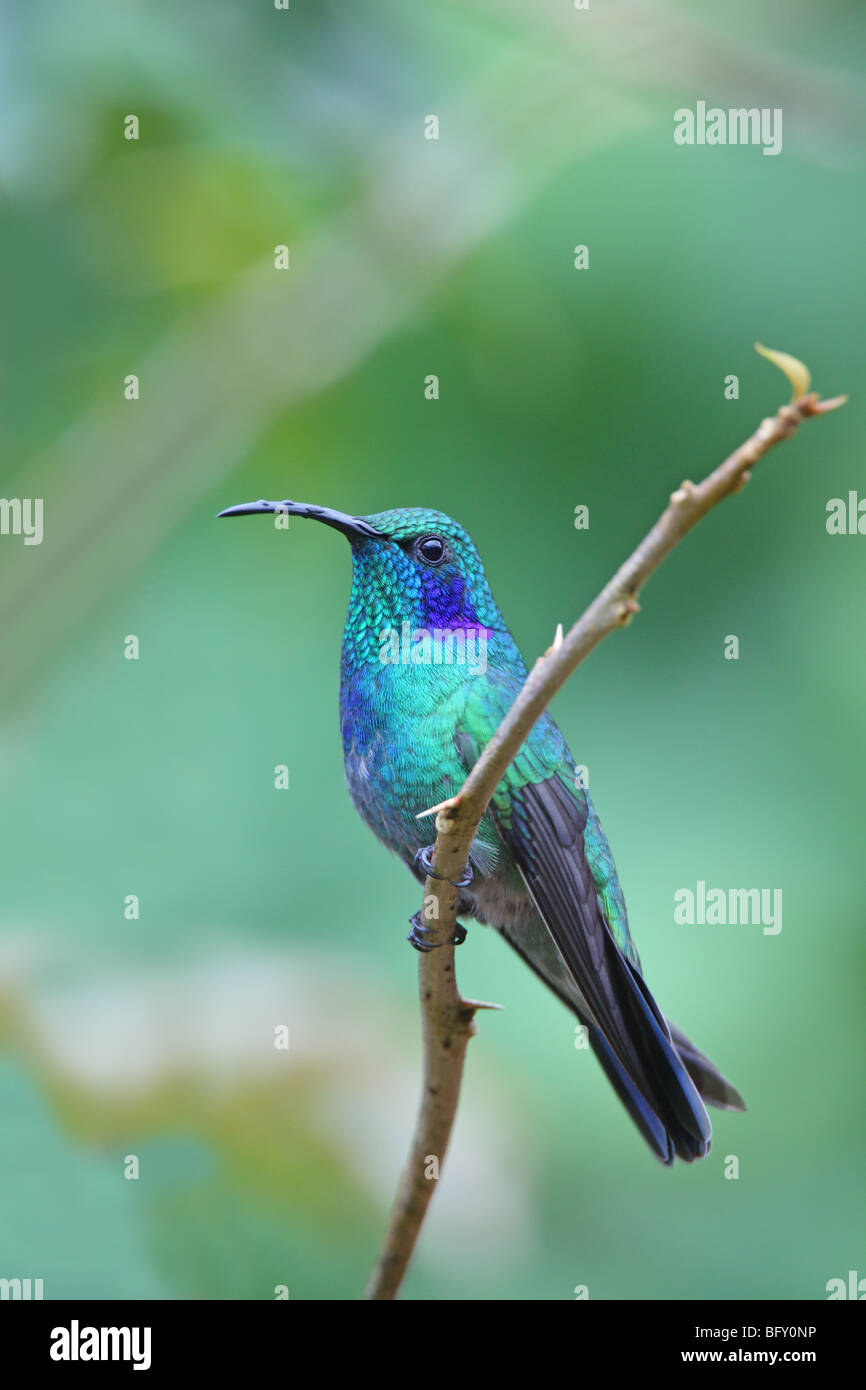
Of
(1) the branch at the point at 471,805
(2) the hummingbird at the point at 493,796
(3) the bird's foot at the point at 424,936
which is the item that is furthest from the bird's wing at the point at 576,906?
(1) the branch at the point at 471,805

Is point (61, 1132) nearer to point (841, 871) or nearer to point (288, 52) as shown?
point (841, 871)

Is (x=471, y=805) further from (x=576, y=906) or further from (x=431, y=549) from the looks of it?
(x=431, y=549)

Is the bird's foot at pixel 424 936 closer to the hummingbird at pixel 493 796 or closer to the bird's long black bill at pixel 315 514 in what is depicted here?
the hummingbird at pixel 493 796

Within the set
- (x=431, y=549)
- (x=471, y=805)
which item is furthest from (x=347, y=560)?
(x=471, y=805)

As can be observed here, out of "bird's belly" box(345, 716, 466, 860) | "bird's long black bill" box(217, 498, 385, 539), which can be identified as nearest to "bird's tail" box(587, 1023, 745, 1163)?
"bird's belly" box(345, 716, 466, 860)

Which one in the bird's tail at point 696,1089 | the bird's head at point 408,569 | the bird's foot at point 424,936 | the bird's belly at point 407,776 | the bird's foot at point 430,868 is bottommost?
the bird's tail at point 696,1089

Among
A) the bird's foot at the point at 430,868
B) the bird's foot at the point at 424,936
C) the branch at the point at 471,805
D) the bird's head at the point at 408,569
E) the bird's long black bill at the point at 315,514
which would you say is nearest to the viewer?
the branch at the point at 471,805

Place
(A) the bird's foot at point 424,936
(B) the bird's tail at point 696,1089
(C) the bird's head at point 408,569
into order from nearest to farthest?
(A) the bird's foot at point 424,936 → (B) the bird's tail at point 696,1089 → (C) the bird's head at point 408,569
